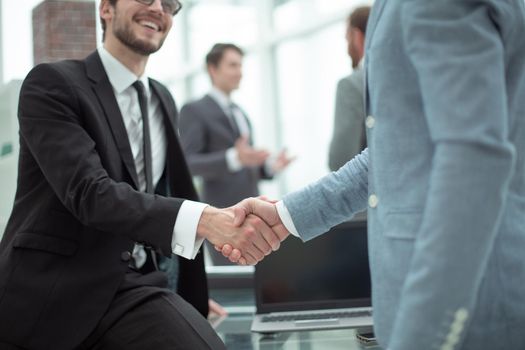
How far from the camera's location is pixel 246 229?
7.18 feet

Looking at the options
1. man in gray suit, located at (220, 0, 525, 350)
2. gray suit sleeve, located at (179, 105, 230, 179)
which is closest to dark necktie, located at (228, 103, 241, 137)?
gray suit sleeve, located at (179, 105, 230, 179)

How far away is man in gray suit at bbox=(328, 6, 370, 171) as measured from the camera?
3348mm

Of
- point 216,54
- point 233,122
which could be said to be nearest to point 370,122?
point 233,122

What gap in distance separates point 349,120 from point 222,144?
171 centimetres

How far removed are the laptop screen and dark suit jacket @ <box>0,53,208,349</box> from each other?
0.70 metres

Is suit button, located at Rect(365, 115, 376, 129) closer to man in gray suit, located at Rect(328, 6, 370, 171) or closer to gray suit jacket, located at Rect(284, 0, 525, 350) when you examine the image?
gray suit jacket, located at Rect(284, 0, 525, 350)

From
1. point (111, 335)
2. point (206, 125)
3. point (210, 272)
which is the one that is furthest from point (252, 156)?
point (111, 335)

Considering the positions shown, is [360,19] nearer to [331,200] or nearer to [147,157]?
[147,157]

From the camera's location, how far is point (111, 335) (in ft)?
7.29

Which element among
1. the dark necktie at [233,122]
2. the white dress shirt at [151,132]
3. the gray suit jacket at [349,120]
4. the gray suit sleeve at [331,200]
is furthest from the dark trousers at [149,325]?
the dark necktie at [233,122]

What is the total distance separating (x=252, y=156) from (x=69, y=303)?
101 inches

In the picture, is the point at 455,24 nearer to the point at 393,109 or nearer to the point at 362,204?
the point at 393,109

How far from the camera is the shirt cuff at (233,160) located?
4.72 meters

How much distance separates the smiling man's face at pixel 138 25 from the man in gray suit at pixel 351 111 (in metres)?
0.99
